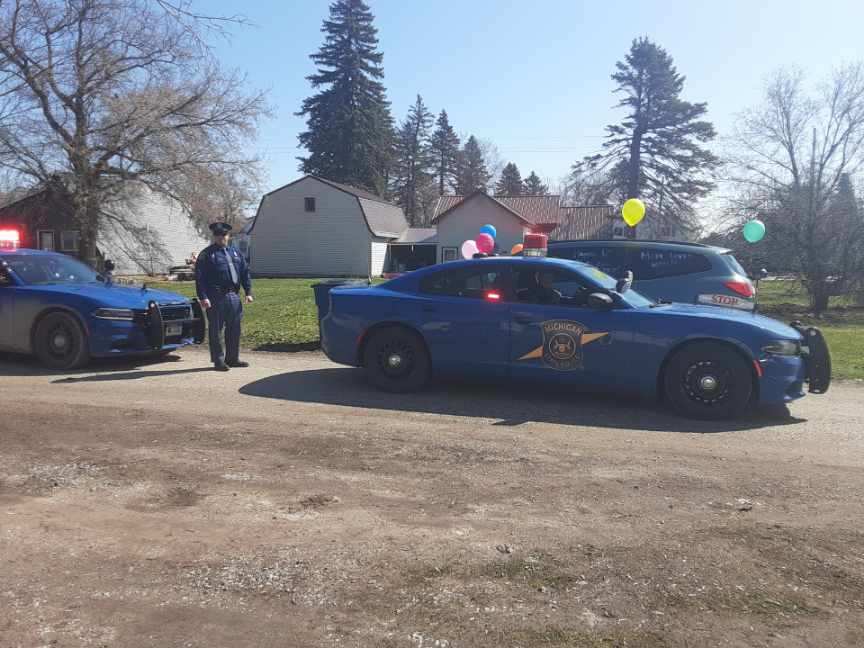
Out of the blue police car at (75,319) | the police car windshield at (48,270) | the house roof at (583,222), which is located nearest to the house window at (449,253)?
the house roof at (583,222)

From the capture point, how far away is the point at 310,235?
41938 mm

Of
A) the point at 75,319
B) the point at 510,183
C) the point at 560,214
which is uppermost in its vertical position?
the point at 510,183

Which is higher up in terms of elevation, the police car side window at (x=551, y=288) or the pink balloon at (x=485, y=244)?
the pink balloon at (x=485, y=244)

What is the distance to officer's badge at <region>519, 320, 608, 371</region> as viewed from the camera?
20.6 ft

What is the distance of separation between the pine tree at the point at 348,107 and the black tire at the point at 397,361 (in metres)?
51.0

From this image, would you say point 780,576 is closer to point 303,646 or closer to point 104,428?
point 303,646

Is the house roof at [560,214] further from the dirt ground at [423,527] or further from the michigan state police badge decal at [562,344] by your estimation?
the dirt ground at [423,527]

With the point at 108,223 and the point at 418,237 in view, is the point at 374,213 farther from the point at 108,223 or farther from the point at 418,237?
the point at 108,223

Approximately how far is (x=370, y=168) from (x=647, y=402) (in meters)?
52.4

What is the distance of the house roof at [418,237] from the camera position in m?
43.7

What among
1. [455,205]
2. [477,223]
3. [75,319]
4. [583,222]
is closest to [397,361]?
[75,319]

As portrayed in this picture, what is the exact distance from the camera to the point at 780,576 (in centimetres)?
306

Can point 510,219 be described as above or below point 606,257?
above

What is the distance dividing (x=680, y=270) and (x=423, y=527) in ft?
21.2
